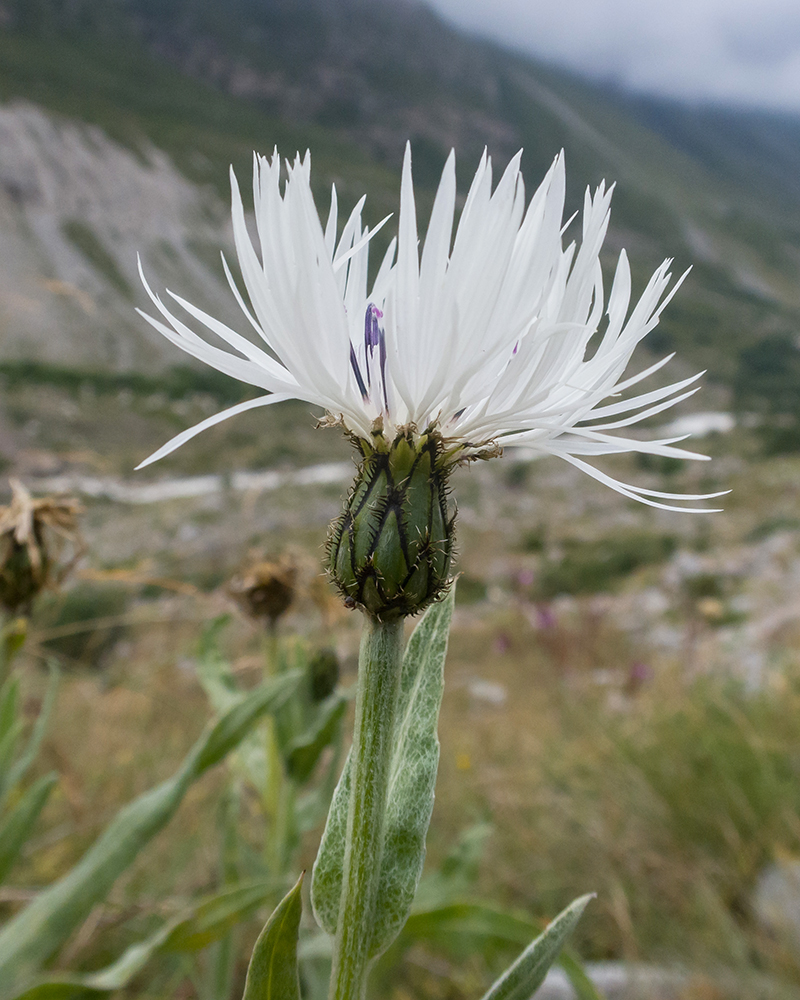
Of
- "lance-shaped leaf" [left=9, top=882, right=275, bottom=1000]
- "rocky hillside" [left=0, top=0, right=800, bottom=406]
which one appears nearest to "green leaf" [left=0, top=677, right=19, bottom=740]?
"lance-shaped leaf" [left=9, top=882, right=275, bottom=1000]

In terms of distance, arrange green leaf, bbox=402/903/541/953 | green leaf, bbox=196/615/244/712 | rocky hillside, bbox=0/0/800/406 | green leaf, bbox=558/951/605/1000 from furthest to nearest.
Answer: rocky hillside, bbox=0/0/800/406 < green leaf, bbox=196/615/244/712 < green leaf, bbox=402/903/541/953 < green leaf, bbox=558/951/605/1000

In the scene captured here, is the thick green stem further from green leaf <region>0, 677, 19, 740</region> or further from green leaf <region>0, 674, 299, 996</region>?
green leaf <region>0, 677, 19, 740</region>

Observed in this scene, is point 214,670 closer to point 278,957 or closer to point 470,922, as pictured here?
point 470,922

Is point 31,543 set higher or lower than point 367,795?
higher

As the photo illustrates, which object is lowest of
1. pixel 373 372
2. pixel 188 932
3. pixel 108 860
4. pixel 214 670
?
pixel 188 932

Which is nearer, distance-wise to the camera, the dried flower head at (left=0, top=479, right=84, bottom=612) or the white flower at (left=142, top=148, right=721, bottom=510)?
the white flower at (left=142, top=148, right=721, bottom=510)

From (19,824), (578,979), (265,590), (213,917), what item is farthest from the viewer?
(265,590)

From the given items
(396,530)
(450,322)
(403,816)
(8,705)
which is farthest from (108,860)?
(450,322)
